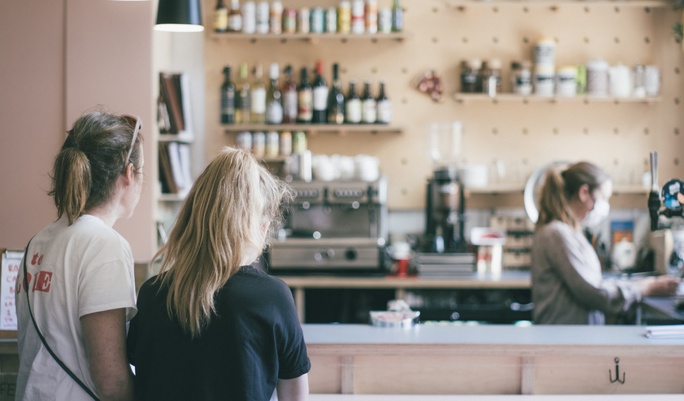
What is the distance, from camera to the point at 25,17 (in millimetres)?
4074

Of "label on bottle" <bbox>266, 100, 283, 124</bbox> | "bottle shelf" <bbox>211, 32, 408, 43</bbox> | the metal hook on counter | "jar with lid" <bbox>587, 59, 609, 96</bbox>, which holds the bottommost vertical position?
the metal hook on counter

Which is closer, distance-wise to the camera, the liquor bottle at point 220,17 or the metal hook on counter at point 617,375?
the metal hook on counter at point 617,375

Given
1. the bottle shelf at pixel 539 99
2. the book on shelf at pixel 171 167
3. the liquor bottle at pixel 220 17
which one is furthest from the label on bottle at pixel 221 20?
the bottle shelf at pixel 539 99

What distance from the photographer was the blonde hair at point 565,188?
11.8 ft

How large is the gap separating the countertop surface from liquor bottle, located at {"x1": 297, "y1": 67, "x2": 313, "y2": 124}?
7.58 ft

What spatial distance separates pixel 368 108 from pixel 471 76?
26.9 inches

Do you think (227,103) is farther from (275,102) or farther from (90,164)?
(90,164)

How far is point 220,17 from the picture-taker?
5.30 meters

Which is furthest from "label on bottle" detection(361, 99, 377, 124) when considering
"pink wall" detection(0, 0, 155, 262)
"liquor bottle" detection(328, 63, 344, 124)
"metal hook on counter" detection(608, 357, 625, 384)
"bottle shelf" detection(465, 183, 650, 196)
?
"metal hook on counter" detection(608, 357, 625, 384)

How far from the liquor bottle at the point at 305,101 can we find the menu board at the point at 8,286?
261 cm

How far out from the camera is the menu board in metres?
2.96

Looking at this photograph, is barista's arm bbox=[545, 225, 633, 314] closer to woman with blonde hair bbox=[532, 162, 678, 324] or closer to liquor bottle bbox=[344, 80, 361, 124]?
woman with blonde hair bbox=[532, 162, 678, 324]

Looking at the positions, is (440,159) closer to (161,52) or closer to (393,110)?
(393,110)

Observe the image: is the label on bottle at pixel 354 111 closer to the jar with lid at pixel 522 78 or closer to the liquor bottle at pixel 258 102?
the liquor bottle at pixel 258 102
